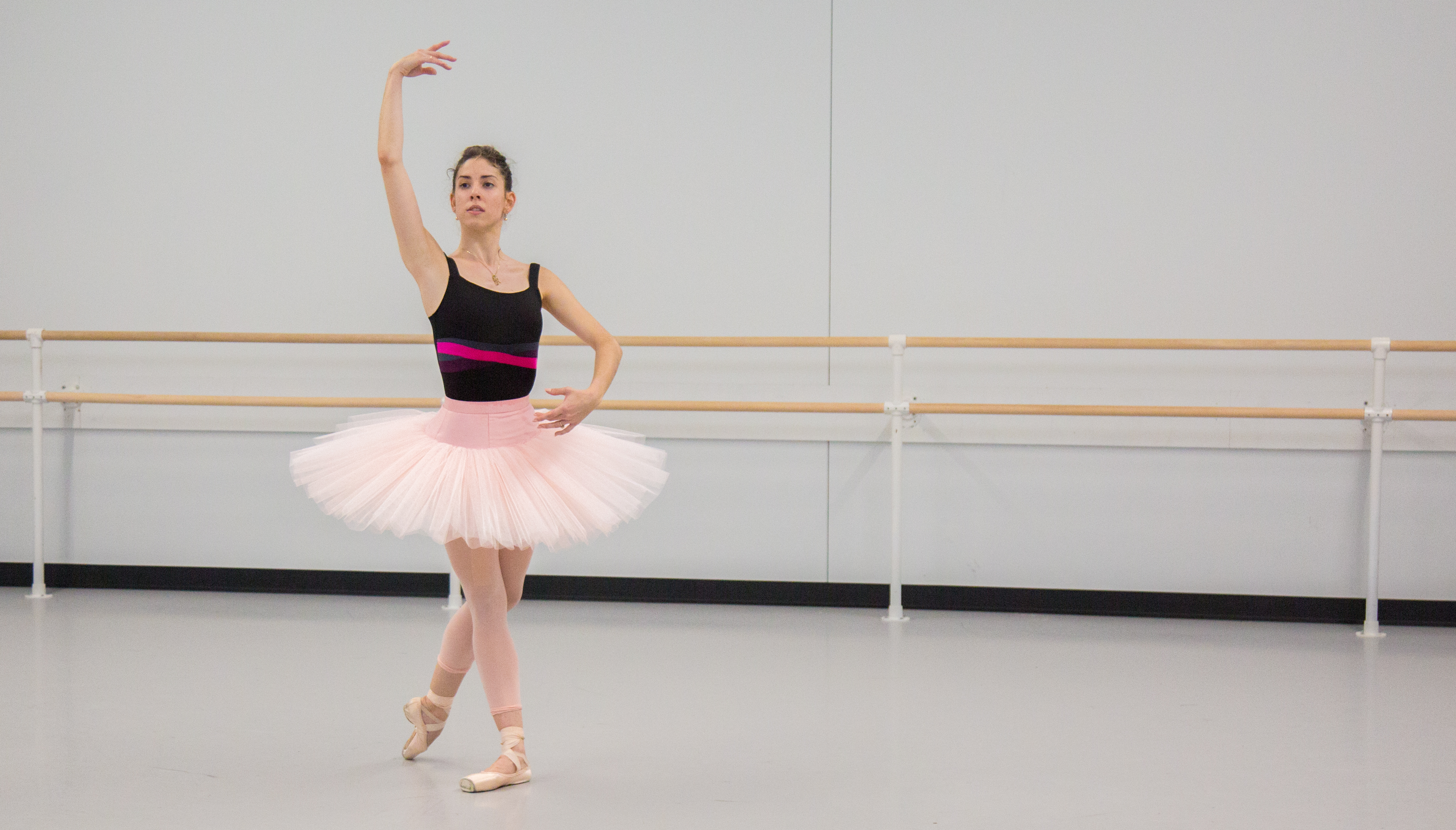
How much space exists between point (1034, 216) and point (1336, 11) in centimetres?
113

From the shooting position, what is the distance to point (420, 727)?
6.94 feet

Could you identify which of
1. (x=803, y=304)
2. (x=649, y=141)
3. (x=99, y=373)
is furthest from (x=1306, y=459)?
(x=99, y=373)

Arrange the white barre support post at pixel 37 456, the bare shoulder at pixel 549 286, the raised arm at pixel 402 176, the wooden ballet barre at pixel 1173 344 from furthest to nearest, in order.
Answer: the white barre support post at pixel 37 456 < the wooden ballet barre at pixel 1173 344 < the bare shoulder at pixel 549 286 < the raised arm at pixel 402 176

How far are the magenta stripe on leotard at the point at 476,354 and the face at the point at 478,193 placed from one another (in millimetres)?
234

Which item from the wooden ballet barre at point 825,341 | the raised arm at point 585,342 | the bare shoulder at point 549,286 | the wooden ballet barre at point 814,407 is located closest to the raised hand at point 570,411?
the raised arm at point 585,342

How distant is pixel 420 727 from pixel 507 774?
248mm

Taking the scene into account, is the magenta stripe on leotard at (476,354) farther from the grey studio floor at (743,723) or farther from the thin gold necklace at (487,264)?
the grey studio floor at (743,723)

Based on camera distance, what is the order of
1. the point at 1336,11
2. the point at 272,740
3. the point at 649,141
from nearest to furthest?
the point at 272,740, the point at 1336,11, the point at 649,141

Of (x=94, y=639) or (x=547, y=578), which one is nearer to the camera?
(x=94, y=639)

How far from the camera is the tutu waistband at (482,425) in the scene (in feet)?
6.59

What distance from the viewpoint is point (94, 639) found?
3.15 meters

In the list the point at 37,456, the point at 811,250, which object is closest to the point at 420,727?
the point at 811,250

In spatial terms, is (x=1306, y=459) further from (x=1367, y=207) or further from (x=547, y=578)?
(x=547, y=578)

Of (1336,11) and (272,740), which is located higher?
(1336,11)
